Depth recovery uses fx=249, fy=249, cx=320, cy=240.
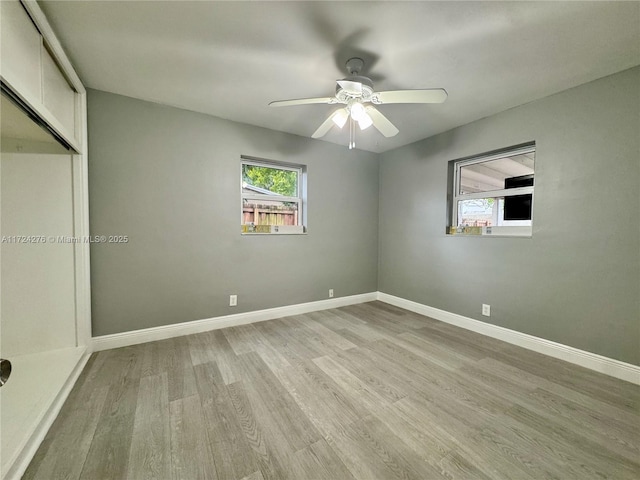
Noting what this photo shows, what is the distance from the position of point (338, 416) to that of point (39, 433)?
159 centimetres

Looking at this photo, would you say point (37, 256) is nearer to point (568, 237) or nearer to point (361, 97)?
point (361, 97)

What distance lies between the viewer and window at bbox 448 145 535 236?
2.54 meters

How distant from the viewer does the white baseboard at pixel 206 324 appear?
233 centimetres

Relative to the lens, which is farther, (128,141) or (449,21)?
(128,141)

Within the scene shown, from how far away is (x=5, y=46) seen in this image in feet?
3.89

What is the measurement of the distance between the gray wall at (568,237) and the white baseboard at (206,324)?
159 cm

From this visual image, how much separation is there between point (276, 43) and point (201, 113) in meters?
1.42

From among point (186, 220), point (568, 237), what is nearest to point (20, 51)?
point (186, 220)

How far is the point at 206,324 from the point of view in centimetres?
276

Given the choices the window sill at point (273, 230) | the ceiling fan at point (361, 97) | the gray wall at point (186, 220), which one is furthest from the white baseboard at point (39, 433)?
the ceiling fan at point (361, 97)

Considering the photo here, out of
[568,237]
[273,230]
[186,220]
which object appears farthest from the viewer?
[273,230]

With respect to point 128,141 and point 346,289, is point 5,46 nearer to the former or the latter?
point 128,141

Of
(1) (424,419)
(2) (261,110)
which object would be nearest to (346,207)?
(2) (261,110)

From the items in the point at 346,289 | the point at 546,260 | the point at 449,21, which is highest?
the point at 449,21
